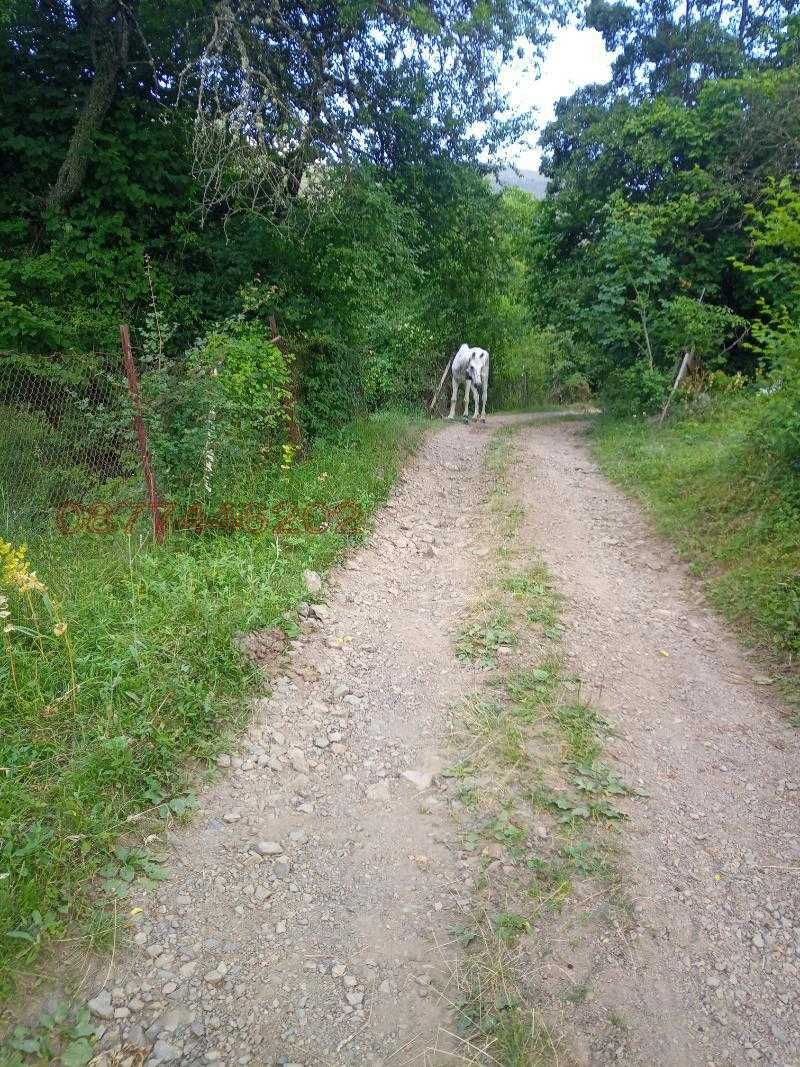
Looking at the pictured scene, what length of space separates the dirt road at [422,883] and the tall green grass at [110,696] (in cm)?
26

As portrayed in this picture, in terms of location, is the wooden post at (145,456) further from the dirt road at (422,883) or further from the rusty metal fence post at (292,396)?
the rusty metal fence post at (292,396)

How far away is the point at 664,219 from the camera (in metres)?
11.9

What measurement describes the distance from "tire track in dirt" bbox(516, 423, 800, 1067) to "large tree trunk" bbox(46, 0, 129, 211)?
795 centimetres

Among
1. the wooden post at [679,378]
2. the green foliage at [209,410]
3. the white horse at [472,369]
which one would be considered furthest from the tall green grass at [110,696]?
the white horse at [472,369]

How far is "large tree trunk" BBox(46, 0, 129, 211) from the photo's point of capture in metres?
7.84

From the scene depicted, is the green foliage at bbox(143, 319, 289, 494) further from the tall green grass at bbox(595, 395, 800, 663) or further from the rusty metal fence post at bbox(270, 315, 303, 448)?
the tall green grass at bbox(595, 395, 800, 663)

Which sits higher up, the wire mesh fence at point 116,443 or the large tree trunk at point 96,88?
the large tree trunk at point 96,88

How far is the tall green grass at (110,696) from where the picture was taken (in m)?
2.42

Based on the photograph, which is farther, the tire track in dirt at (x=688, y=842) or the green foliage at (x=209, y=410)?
the green foliage at (x=209, y=410)

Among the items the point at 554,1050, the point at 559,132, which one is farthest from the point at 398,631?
the point at 559,132

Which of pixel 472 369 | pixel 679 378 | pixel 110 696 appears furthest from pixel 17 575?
pixel 472 369

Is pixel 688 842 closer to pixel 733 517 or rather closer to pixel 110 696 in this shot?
pixel 110 696

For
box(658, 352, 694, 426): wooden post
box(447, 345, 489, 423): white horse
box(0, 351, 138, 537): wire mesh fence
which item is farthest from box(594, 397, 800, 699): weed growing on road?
box(447, 345, 489, 423): white horse

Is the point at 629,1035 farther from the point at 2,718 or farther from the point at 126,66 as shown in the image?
the point at 126,66
